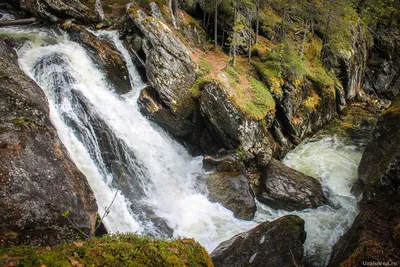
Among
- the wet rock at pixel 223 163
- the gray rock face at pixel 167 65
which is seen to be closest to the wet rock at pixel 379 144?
the wet rock at pixel 223 163

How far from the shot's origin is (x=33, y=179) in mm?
7227

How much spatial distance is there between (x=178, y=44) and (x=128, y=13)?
4.33 meters

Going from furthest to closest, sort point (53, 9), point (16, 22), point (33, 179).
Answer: point (53, 9) < point (16, 22) < point (33, 179)

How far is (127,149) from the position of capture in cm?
1298

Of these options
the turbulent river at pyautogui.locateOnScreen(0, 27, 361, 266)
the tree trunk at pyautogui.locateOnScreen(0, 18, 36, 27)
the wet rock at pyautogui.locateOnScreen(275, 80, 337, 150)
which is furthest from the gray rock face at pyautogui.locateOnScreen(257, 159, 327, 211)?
the tree trunk at pyautogui.locateOnScreen(0, 18, 36, 27)

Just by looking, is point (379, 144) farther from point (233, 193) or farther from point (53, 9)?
point (53, 9)

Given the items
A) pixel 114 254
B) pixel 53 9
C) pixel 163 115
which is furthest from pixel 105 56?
pixel 114 254

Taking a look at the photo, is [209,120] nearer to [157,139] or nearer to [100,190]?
[157,139]

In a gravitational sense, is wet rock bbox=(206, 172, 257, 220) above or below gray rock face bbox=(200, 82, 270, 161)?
below

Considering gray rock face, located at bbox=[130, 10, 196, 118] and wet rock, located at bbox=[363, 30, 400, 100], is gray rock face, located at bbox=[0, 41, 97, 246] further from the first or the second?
wet rock, located at bbox=[363, 30, 400, 100]

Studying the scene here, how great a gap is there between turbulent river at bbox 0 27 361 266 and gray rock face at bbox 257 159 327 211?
41 centimetres

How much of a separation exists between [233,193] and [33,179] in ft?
27.1

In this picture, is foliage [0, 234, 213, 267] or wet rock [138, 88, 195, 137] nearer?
foliage [0, 234, 213, 267]

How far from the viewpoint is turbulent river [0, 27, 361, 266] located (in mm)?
10828
